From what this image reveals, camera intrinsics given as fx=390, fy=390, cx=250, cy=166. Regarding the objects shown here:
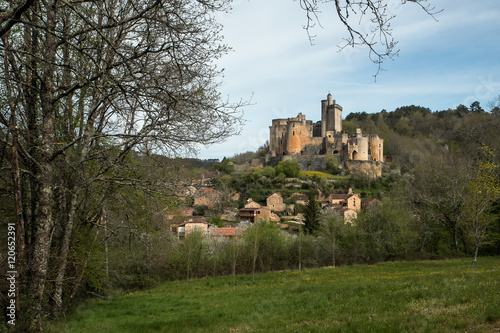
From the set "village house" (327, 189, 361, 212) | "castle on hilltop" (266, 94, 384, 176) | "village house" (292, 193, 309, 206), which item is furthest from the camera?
"castle on hilltop" (266, 94, 384, 176)

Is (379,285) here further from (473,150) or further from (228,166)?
(228,166)

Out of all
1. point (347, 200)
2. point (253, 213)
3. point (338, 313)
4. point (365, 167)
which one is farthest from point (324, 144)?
point (338, 313)

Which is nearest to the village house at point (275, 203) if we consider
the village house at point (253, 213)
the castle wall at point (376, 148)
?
the village house at point (253, 213)

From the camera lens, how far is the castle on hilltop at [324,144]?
69375mm

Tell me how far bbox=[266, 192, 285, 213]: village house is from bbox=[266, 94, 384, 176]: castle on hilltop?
1638 centimetres

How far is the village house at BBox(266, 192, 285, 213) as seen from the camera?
180ft

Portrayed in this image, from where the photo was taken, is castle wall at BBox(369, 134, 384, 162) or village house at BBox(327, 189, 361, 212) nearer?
village house at BBox(327, 189, 361, 212)

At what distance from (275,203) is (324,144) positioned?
23.6m

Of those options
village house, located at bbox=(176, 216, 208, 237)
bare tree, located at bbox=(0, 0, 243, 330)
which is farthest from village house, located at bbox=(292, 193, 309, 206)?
bare tree, located at bbox=(0, 0, 243, 330)

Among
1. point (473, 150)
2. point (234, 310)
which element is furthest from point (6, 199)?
point (473, 150)

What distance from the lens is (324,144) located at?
243 feet

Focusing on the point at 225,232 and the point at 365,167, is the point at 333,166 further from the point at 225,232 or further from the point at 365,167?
the point at 225,232

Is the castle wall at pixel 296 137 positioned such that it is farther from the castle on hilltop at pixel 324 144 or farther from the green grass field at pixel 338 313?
the green grass field at pixel 338 313

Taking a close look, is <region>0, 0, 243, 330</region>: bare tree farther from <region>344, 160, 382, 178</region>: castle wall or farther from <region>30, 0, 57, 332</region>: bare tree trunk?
<region>344, 160, 382, 178</region>: castle wall
